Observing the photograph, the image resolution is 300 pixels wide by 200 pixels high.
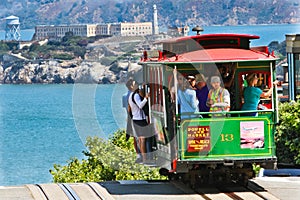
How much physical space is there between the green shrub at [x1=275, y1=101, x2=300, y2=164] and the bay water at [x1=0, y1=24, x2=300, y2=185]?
14.2ft

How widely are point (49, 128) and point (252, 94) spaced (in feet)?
251

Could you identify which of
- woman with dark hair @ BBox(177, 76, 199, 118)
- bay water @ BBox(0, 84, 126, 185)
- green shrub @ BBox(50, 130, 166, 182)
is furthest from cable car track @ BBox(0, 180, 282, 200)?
green shrub @ BBox(50, 130, 166, 182)

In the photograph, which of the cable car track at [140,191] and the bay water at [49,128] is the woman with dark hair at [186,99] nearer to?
the cable car track at [140,191]

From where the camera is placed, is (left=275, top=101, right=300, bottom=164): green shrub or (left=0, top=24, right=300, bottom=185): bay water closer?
(left=0, top=24, right=300, bottom=185): bay water

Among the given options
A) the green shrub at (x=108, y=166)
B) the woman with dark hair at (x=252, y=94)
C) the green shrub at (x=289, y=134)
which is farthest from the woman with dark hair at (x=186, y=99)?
the green shrub at (x=289, y=134)

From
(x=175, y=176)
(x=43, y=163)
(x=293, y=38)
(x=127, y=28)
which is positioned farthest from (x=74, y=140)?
(x=127, y=28)

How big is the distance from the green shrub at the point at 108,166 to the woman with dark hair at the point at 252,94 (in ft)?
18.1

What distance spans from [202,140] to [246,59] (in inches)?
62.3

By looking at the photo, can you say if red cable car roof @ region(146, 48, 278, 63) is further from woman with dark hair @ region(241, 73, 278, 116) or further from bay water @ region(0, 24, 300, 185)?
bay water @ region(0, 24, 300, 185)

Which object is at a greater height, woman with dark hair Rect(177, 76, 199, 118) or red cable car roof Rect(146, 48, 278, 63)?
red cable car roof Rect(146, 48, 278, 63)

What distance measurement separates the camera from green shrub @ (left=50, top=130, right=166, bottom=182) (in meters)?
21.7

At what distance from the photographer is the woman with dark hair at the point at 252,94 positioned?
53.4ft

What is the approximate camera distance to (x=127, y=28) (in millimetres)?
188250

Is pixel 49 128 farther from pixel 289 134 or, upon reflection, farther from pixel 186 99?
pixel 186 99
